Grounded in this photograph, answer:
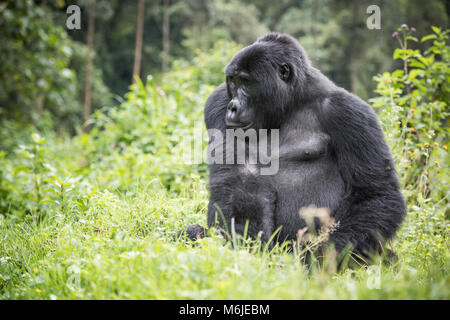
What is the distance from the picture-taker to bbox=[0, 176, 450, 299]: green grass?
204 centimetres

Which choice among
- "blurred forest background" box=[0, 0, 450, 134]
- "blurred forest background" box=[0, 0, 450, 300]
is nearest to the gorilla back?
"blurred forest background" box=[0, 0, 450, 300]

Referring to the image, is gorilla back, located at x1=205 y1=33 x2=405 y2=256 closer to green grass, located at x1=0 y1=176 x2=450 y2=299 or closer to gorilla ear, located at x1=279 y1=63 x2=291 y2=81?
gorilla ear, located at x1=279 y1=63 x2=291 y2=81

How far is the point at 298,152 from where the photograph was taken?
3125 millimetres

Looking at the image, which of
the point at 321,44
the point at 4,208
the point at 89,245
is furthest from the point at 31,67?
the point at 321,44

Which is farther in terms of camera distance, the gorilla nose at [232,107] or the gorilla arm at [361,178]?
the gorilla nose at [232,107]

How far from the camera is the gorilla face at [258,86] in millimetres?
3143

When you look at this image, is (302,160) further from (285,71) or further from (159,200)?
(159,200)

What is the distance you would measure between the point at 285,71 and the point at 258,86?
25cm

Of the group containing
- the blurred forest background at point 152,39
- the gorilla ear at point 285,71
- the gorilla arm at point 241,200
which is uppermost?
the blurred forest background at point 152,39

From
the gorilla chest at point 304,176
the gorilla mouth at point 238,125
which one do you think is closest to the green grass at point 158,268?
the gorilla chest at point 304,176

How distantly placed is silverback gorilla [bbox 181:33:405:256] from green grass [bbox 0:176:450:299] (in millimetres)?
335

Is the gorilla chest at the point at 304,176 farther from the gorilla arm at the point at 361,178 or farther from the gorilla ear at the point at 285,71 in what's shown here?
the gorilla ear at the point at 285,71

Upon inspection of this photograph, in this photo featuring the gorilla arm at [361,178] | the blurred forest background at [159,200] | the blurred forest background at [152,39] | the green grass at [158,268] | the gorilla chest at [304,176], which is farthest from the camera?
the blurred forest background at [152,39]

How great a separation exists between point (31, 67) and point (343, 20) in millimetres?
21374
